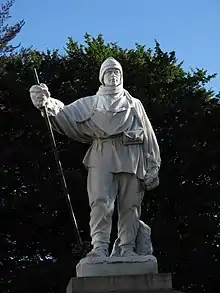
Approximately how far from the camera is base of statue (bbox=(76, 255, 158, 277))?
5.92 m

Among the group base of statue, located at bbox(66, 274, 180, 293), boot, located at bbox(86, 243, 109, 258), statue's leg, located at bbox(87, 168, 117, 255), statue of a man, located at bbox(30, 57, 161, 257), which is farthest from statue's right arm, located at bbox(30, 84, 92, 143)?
base of statue, located at bbox(66, 274, 180, 293)

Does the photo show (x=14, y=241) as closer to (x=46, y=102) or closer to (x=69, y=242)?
(x=69, y=242)

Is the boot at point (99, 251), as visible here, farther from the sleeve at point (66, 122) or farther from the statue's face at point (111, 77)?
the statue's face at point (111, 77)

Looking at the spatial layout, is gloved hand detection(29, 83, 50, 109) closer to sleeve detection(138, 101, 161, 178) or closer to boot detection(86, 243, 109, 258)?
sleeve detection(138, 101, 161, 178)

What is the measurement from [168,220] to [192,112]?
3.46 meters

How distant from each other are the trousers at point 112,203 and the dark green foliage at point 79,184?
8.27 metres

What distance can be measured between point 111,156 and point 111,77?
42.3 inches

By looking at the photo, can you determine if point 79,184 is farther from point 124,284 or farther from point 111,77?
point 124,284

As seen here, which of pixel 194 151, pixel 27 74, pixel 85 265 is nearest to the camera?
pixel 85 265

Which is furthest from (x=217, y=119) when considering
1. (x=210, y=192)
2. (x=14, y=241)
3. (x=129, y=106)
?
(x=129, y=106)

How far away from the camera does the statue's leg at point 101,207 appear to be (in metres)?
6.25

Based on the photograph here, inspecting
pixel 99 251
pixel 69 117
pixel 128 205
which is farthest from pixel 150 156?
pixel 99 251

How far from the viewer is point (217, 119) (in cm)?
1658

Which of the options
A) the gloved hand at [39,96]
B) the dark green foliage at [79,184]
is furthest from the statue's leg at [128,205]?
the dark green foliage at [79,184]
